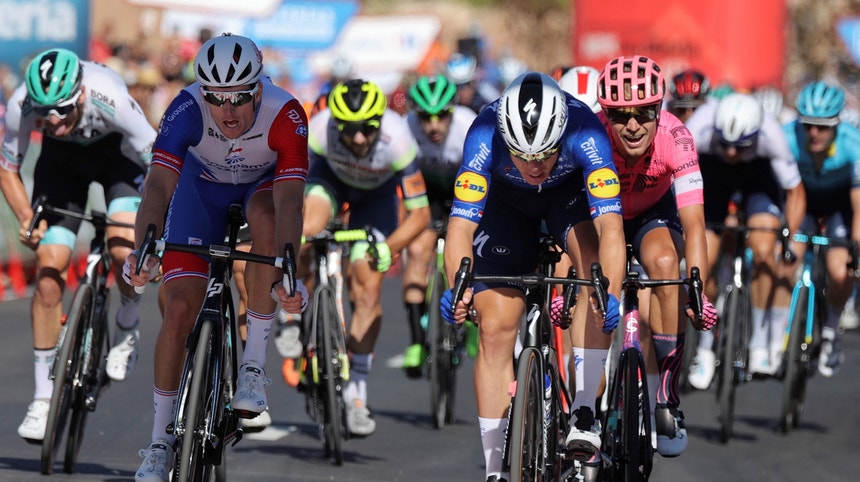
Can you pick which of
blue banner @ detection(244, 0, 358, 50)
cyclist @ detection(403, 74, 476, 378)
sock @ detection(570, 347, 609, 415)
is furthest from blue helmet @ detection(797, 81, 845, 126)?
blue banner @ detection(244, 0, 358, 50)

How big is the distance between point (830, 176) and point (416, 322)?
329 centimetres

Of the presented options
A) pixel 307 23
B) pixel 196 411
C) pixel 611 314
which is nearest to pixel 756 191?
pixel 611 314

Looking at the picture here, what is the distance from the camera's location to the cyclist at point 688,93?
11867mm

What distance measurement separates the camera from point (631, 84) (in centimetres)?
723

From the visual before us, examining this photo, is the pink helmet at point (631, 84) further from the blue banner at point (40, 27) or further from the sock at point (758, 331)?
the blue banner at point (40, 27)

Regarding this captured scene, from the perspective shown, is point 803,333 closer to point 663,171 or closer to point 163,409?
point 663,171

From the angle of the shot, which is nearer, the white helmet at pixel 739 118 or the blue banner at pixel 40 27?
the white helmet at pixel 739 118

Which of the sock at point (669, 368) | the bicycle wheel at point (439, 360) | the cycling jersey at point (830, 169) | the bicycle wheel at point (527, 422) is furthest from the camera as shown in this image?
the cycling jersey at point (830, 169)

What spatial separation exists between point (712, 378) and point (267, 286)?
439 cm

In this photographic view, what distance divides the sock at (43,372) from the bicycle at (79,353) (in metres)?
0.11

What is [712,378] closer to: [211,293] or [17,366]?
[211,293]

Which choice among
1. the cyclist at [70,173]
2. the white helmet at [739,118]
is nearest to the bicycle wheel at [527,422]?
the cyclist at [70,173]

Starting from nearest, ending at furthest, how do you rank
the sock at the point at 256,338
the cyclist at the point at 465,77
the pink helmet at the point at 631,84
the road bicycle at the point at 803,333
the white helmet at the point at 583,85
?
the sock at the point at 256,338 < the pink helmet at the point at 631,84 < the white helmet at the point at 583,85 < the road bicycle at the point at 803,333 < the cyclist at the point at 465,77

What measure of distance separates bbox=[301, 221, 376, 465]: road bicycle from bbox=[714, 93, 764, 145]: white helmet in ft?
9.03
